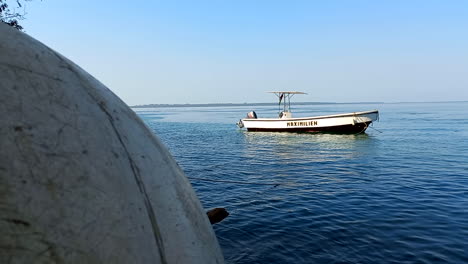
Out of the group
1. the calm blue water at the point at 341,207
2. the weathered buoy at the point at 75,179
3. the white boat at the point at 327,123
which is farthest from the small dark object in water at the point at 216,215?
the white boat at the point at 327,123

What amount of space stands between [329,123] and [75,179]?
32.7 metres

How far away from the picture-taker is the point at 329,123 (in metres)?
32.1

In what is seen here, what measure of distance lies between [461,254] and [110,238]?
759 centimetres

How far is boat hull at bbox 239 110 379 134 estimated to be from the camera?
3125 cm

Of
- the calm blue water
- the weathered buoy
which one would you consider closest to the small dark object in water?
the weathered buoy

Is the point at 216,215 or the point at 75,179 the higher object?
the point at 75,179

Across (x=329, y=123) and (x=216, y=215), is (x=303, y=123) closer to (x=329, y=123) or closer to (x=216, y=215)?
(x=329, y=123)

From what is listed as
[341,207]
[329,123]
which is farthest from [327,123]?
[341,207]

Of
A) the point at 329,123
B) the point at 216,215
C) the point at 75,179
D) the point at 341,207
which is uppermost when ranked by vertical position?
the point at 75,179

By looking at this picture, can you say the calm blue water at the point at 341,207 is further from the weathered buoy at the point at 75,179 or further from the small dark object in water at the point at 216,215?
the weathered buoy at the point at 75,179

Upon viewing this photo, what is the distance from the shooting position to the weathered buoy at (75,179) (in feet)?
4.18

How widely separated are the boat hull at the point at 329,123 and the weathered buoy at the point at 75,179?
105 ft

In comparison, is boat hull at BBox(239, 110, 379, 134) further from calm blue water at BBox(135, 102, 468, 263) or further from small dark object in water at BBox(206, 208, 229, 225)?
small dark object in water at BBox(206, 208, 229, 225)

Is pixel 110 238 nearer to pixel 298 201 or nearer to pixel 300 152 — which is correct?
pixel 298 201
